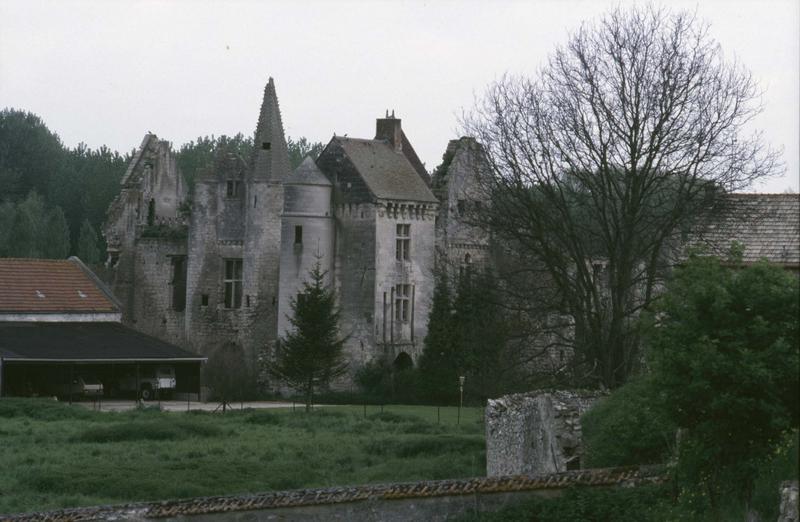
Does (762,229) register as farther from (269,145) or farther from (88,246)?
(88,246)

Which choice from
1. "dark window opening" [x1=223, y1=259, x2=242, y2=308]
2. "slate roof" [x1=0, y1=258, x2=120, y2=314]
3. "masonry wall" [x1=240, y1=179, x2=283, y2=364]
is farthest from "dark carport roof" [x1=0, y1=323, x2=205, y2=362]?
"dark window opening" [x1=223, y1=259, x2=242, y2=308]

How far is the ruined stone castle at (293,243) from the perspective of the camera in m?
62.0

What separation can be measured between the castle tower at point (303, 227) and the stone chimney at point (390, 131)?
450 cm

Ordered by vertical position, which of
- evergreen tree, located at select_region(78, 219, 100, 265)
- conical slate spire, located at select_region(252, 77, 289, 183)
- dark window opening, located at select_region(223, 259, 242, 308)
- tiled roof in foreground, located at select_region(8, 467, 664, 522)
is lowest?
tiled roof in foreground, located at select_region(8, 467, 664, 522)

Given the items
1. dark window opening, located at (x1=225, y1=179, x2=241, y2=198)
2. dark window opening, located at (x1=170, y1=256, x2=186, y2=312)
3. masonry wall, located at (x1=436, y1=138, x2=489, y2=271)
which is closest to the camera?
masonry wall, located at (x1=436, y1=138, x2=489, y2=271)

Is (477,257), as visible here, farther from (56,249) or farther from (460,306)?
(56,249)

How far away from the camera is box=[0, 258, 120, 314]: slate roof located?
58.6 m

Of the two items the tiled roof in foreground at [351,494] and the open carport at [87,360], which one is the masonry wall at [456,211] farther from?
the tiled roof in foreground at [351,494]

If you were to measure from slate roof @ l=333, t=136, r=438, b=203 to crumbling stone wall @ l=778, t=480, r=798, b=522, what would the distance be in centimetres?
4188

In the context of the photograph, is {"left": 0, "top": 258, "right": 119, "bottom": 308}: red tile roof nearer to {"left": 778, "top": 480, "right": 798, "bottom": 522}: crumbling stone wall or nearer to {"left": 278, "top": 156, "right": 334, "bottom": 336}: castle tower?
{"left": 278, "top": 156, "right": 334, "bottom": 336}: castle tower

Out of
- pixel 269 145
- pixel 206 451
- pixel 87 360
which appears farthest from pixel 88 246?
pixel 206 451

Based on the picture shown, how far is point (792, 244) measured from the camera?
88.8ft

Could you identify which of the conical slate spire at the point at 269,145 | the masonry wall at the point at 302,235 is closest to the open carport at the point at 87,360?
the masonry wall at the point at 302,235

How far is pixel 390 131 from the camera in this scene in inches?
2596
